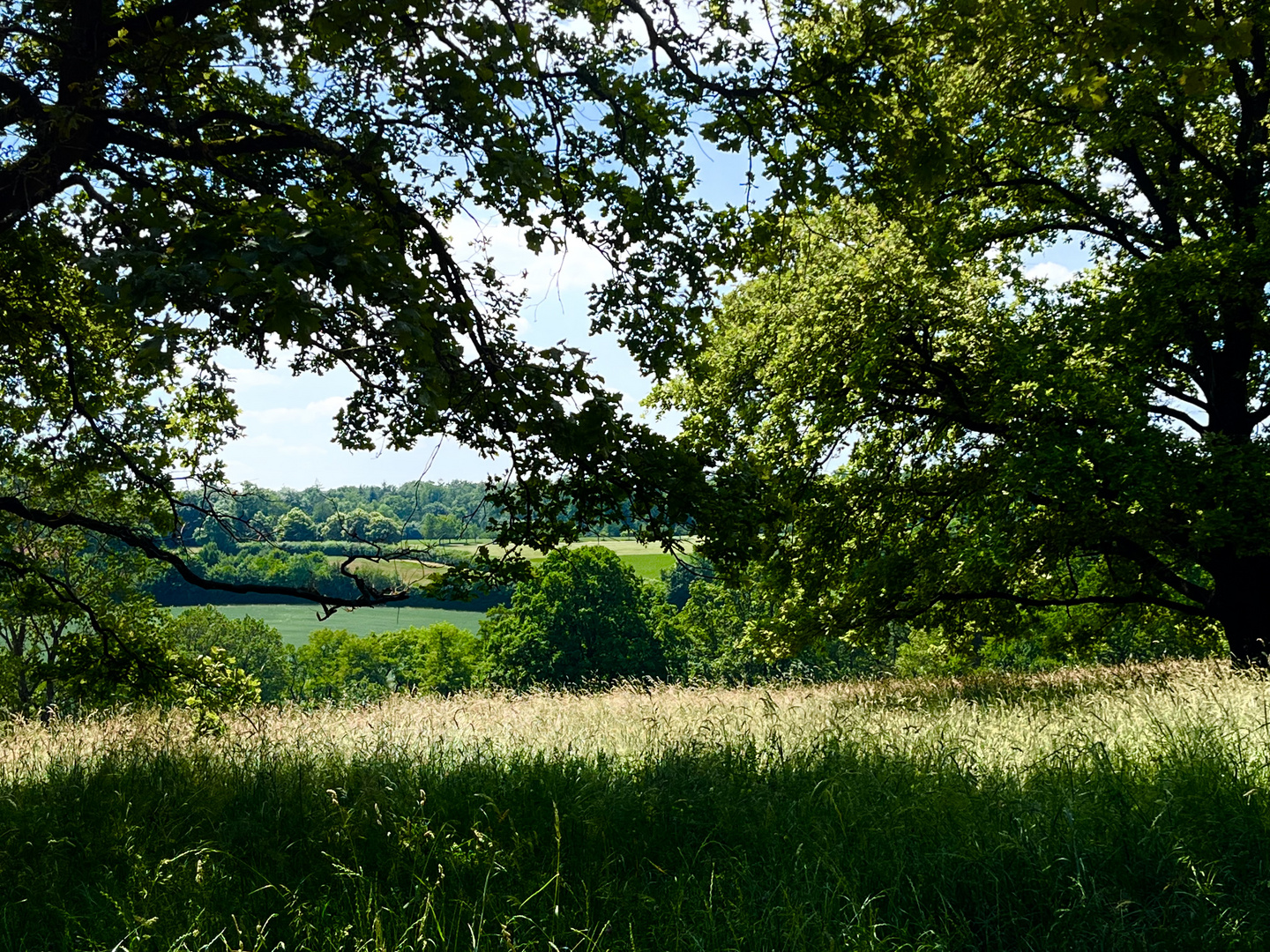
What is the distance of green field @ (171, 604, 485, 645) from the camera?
83500 mm

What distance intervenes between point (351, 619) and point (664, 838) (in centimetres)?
9696

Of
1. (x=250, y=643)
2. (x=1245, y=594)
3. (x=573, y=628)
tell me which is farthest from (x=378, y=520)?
(x=250, y=643)

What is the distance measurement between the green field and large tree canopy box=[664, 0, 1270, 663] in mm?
65874

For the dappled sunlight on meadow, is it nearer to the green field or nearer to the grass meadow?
the grass meadow

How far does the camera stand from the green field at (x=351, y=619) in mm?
83500

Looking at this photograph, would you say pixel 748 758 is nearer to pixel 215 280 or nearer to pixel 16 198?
pixel 215 280

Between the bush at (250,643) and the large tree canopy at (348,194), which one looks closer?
→ the large tree canopy at (348,194)

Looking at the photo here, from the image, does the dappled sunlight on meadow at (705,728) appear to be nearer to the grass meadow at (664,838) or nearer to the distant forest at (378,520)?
the grass meadow at (664,838)

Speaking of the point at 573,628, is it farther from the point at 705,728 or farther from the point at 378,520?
the point at 378,520

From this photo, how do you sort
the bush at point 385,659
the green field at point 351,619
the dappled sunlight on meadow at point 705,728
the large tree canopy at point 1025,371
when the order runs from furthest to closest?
the green field at point 351,619
the bush at point 385,659
the large tree canopy at point 1025,371
the dappled sunlight on meadow at point 705,728

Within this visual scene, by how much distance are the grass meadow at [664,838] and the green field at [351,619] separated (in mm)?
72900

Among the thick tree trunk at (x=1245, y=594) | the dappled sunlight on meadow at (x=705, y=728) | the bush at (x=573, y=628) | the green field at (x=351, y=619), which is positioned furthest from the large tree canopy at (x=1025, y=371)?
the green field at (x=351, y=619)

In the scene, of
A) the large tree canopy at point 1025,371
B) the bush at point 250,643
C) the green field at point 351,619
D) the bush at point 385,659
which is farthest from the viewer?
the green field at point 351,619

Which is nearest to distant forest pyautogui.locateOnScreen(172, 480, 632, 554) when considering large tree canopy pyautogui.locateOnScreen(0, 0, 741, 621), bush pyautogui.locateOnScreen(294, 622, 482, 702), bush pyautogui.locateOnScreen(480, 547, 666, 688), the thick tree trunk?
large tree canopy pyautogui.locateOnScreen(0, 0, 741, 621)
